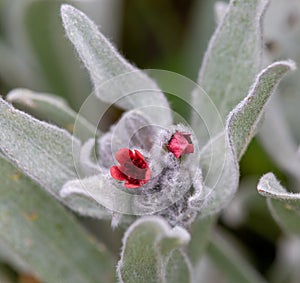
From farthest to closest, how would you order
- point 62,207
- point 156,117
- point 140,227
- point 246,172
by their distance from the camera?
point 246,172
point 62,207
point 156,117
point 140,227

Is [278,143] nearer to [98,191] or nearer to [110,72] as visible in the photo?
[110,72]

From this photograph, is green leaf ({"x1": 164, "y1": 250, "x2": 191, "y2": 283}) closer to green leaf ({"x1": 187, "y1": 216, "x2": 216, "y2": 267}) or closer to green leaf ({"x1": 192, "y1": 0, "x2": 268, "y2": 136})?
green leaf ({"x1": 187, "y1": 216, "x2": 216, "y2": 267})

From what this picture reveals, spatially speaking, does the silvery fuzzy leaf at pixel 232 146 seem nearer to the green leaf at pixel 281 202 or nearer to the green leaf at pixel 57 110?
the green leaf at pixel 281 202

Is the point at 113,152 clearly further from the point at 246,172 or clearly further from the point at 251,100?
the point at 246,172

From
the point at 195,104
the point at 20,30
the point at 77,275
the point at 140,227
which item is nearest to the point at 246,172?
the point at 195,104

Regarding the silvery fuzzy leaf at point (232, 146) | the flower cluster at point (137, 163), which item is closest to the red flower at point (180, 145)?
the flower cluster at point (137, 163)

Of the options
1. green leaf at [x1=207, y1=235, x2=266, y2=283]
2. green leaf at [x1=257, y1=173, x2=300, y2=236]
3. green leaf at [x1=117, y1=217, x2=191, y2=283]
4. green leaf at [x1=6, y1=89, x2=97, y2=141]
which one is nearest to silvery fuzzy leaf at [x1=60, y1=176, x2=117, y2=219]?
green leaf at [x1=117, y1=217, x2=191, y2=283]
